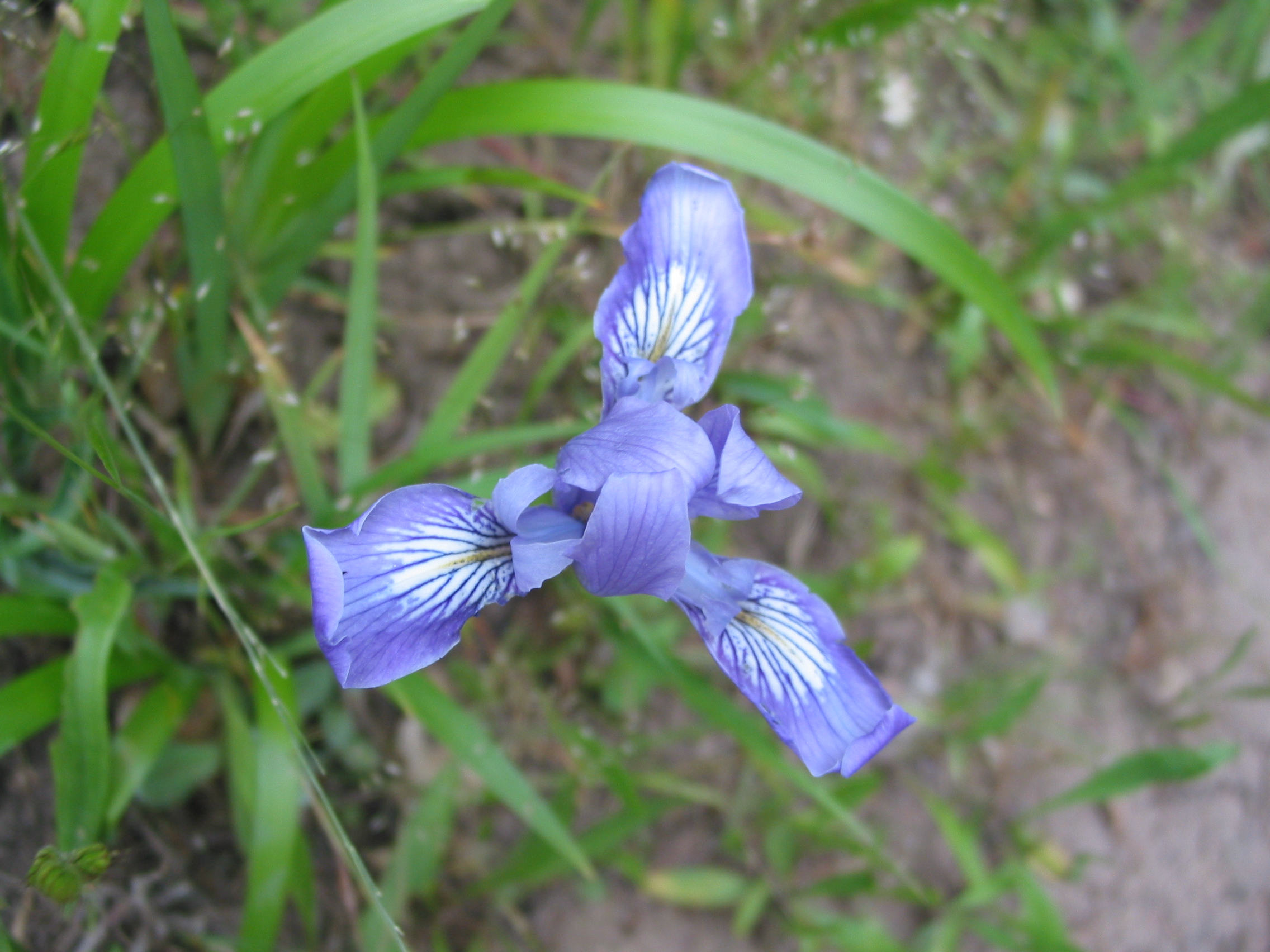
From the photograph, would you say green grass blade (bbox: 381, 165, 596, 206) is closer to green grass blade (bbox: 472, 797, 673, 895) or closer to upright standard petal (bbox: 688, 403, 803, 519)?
upright standard petal (bbox: 688, 403, 803, 519)

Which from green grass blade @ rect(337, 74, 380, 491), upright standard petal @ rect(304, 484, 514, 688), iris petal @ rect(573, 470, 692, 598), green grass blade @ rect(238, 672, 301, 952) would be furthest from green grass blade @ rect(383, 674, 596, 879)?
iris petal @ rect(573, 470, 692, 598)

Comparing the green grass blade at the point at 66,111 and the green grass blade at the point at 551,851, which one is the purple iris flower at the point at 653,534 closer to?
the green grass blade at the point at 551,851

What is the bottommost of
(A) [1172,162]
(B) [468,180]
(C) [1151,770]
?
(C) [1151,770]

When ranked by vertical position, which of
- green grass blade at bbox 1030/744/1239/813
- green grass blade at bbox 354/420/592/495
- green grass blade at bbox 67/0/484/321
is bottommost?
green grass blade at bbox 1030/744/1239/813

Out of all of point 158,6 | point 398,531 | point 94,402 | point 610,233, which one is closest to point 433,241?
point 610,233

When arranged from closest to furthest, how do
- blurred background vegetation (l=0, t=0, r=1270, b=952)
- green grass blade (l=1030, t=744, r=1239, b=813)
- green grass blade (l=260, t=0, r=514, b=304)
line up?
green grass blade (l=260, t=0, r=514, b=304) → blurred background vegetation (l=0, t=0, r=1270, b=952) → green grass blade (l=1030, t=744, r=1239, b=813)

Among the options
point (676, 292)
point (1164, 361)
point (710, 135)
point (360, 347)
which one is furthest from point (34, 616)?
point (1164, 361)

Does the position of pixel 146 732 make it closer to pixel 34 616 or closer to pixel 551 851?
pixel 34 616
